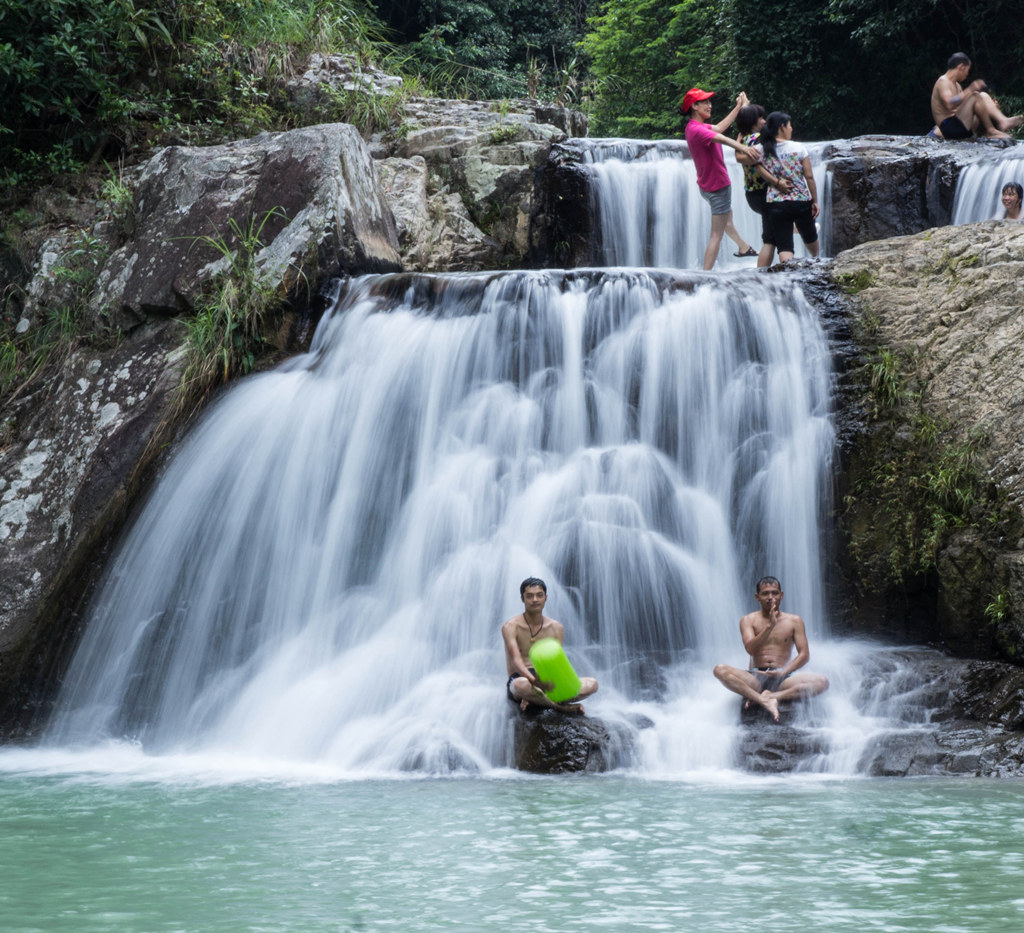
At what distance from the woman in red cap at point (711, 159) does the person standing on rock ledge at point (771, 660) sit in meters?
4.91

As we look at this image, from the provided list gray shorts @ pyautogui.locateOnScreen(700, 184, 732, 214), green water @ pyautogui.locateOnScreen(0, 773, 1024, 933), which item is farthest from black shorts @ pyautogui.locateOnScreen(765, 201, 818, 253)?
green water @ pyautogui.locateOnScreen(0, 773, 1024, 933)

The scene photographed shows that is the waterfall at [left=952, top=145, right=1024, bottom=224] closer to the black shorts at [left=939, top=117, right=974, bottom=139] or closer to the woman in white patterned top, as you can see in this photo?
the black shorts at [left=939, top=117, right=974, bottom=139]

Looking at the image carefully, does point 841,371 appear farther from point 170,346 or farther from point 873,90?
point 873,90

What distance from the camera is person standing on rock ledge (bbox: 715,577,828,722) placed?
6.44 m

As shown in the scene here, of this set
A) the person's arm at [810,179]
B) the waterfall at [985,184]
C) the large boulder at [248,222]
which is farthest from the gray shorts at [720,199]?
the large boulder at [248,222]

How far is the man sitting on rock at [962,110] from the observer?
42.9 ft

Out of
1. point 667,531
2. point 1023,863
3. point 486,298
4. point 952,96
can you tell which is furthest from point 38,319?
point 952,96

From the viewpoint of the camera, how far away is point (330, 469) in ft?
26.8

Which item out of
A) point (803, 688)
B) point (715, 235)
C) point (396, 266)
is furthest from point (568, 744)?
point (715, 235)

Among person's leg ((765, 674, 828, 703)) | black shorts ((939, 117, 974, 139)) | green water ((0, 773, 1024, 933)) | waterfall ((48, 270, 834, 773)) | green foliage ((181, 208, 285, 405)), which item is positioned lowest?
green water ((0, 773, 1024, 933))

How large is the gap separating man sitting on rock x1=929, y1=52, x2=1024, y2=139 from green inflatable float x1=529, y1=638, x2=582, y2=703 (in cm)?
975

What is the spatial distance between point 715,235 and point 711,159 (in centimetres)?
72

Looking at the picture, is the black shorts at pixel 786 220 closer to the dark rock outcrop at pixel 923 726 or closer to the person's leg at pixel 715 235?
the person's leg at pixel 715 235

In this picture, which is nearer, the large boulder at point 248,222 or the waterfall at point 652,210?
the large boulder at point 248,222
